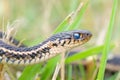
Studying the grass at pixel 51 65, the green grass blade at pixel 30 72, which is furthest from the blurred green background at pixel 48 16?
the green grass blade at pixel 30 72

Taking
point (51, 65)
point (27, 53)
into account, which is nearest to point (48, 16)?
point (51, 65)

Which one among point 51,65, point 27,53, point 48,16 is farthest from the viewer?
point 48,16

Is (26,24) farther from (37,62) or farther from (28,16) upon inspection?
(37,62)

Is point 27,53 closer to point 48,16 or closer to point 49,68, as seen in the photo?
point 49,68

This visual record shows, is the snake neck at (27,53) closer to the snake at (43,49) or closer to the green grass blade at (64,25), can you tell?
the snake at (43,49)

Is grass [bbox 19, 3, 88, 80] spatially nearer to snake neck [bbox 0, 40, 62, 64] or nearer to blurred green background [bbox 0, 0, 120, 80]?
snake neck [bbox 0, 40, 62, 64]

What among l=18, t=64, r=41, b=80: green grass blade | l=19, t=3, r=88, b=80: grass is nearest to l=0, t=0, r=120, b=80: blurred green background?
l=19, t=3, r=88, b=80: grass

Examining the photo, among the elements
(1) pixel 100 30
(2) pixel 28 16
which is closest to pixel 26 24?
(2) pixel 28 16
